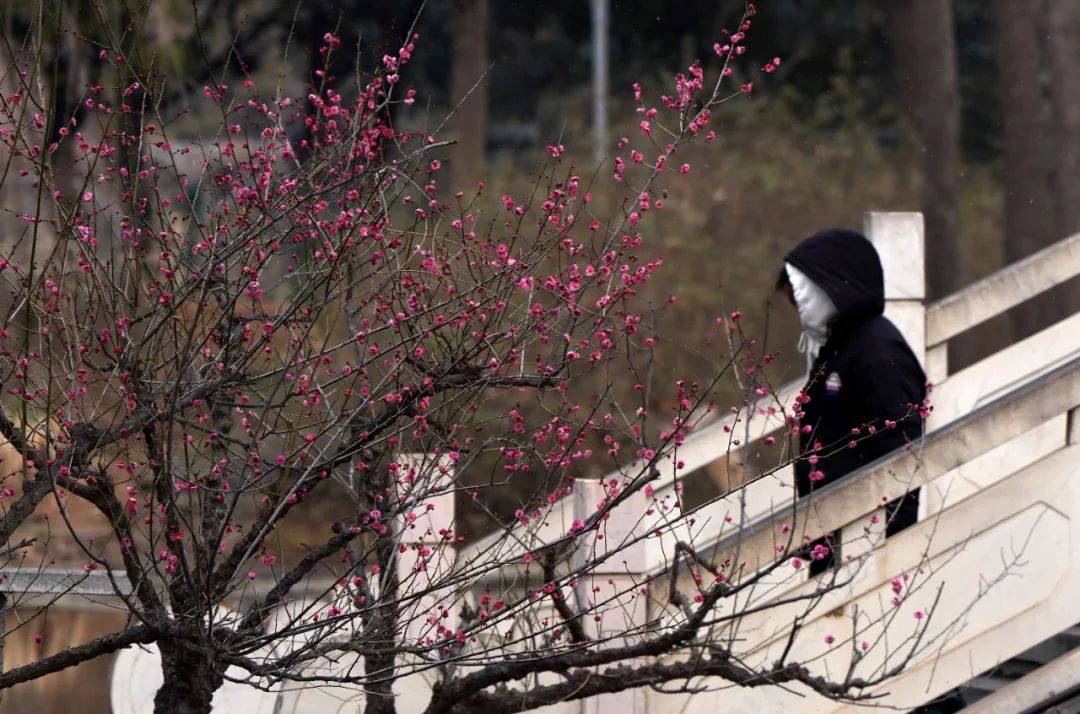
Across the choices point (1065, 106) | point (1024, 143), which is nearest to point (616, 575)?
point (1065, 106)

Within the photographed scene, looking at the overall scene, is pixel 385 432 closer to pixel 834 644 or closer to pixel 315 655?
pixel 315 655

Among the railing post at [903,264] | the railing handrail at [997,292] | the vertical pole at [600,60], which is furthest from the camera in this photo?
the vertical pole at [600,60]

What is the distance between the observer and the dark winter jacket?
18.2 ft

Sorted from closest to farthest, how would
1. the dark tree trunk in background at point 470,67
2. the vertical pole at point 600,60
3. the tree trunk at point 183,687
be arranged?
the tree trunk at point 183,687
the vertical pole at point 600,60
the dark tree trunk in background at point 470,67

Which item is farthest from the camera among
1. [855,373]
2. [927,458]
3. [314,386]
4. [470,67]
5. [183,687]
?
Result: [470,67]

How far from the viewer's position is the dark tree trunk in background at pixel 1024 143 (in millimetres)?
13578

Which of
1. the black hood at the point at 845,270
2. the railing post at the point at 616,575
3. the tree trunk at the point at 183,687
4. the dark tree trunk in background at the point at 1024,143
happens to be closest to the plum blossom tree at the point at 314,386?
Answer: the tree trunk at the point at 183,687

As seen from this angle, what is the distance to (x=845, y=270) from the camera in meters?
5.92

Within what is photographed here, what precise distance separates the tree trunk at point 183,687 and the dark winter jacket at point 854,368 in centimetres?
206

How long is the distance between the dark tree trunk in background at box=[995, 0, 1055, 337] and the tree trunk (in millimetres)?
10229

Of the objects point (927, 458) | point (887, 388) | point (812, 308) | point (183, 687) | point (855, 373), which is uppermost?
point (812, 308)

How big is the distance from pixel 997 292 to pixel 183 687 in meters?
4.56

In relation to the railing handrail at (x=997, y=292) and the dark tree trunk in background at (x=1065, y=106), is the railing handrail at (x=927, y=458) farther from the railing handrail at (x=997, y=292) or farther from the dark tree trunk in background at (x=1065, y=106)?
the dark tree trunk in background at (x=1065, y=106)

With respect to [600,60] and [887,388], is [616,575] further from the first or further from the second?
[600,60]
